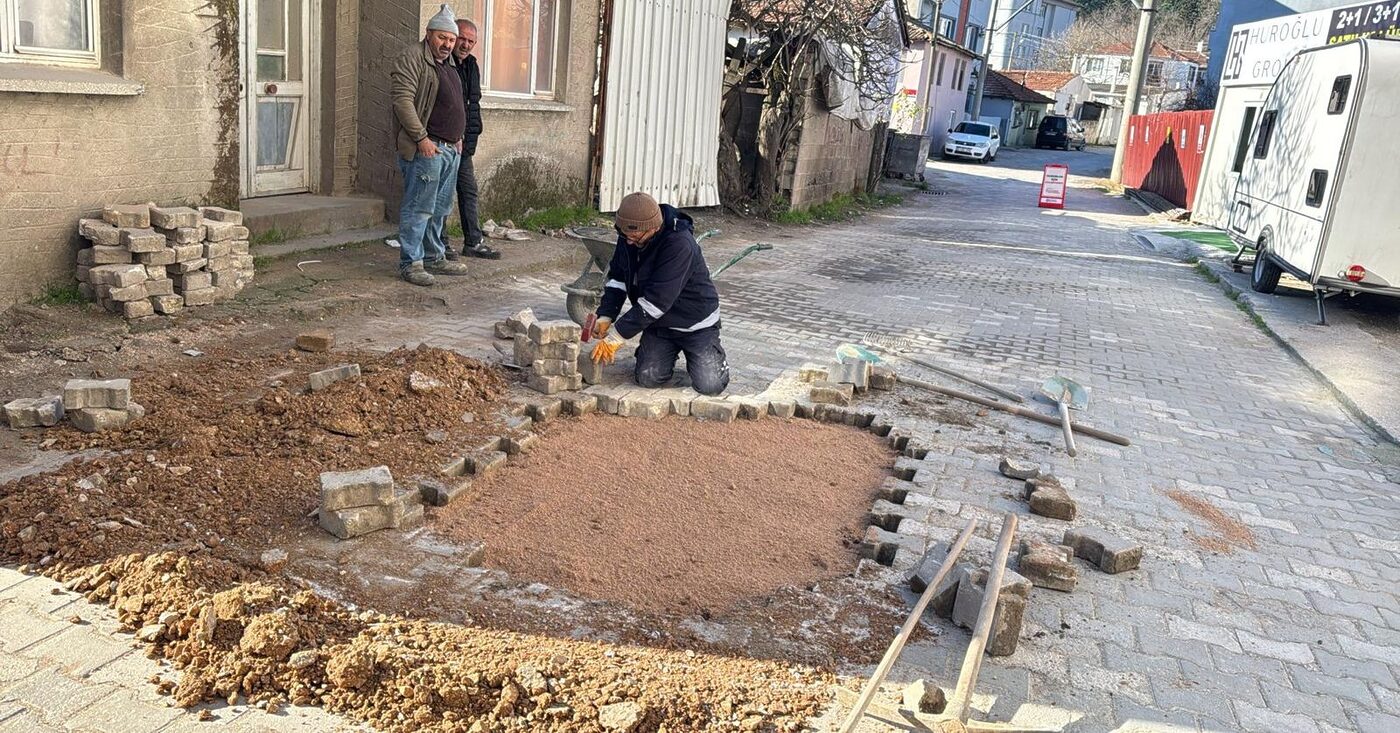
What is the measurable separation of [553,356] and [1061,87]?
2539 inches

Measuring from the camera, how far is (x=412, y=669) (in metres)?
3.03

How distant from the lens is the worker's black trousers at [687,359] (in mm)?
6402

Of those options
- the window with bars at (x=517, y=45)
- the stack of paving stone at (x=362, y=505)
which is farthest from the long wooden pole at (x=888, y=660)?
the window with bars at (x=517, y=45)

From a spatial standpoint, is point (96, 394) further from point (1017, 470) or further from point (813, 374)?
point (1017, 470)

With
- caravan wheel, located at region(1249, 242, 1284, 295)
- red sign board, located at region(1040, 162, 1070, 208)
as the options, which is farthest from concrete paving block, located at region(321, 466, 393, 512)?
red sign board, located at region(1040, 162, 1070, 208)

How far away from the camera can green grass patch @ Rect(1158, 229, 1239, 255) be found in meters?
17.8

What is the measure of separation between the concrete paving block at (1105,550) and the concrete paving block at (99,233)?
5.91 m

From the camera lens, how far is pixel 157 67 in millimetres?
6730

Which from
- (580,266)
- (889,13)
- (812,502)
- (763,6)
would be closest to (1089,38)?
(889,13)

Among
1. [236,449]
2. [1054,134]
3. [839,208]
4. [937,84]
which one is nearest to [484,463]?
[236,449]

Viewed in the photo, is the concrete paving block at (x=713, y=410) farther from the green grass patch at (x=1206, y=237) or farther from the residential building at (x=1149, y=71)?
the residential building at (x=1149, y=71)

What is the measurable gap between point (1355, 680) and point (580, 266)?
800cm

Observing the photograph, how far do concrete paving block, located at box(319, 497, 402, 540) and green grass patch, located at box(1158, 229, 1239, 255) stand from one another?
16672 mm

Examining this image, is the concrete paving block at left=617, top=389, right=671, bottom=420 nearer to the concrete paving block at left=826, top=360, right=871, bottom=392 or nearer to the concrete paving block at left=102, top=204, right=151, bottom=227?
the concrete paving block at left=826, top=360, right=871, bottom=392
